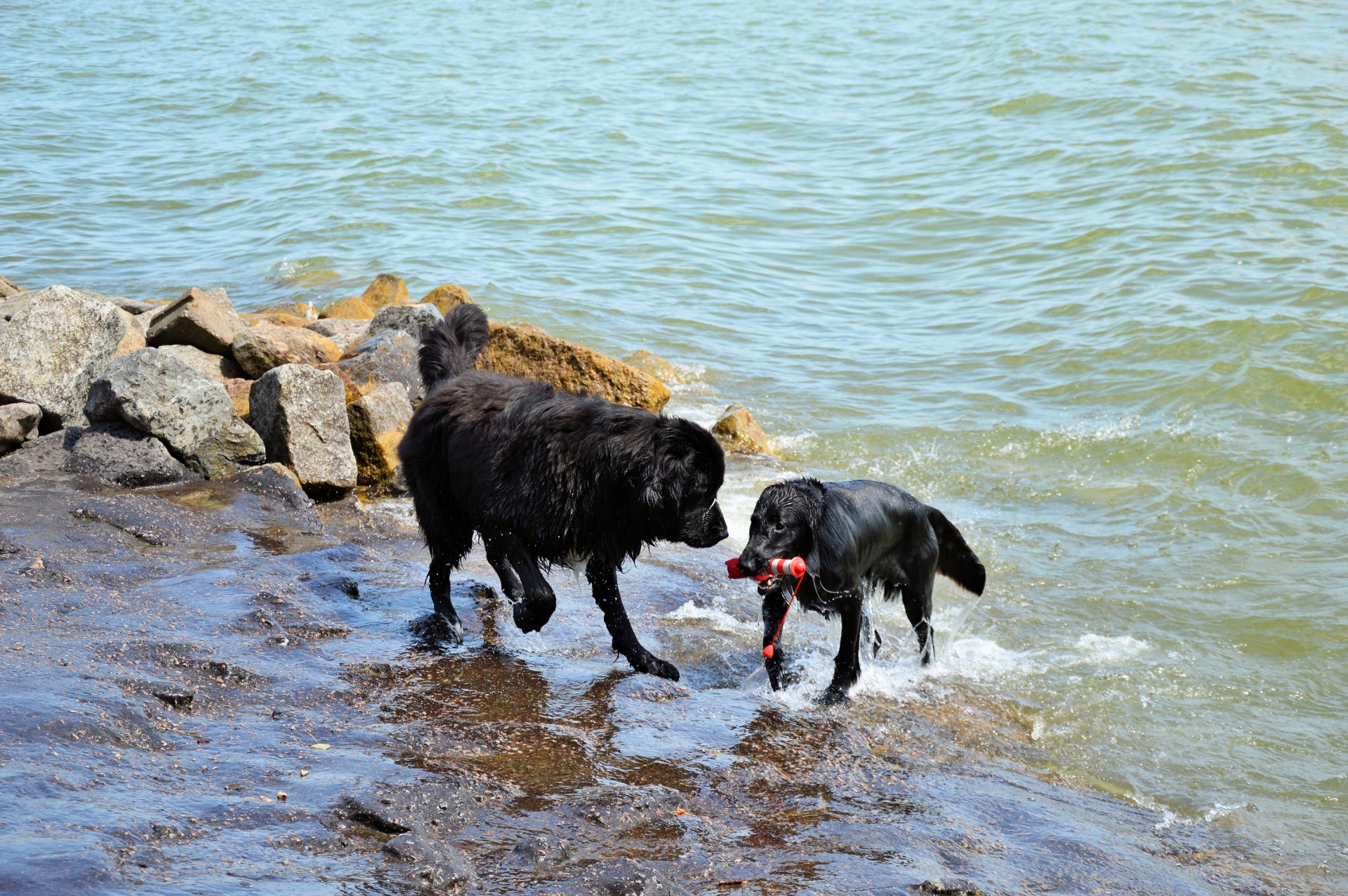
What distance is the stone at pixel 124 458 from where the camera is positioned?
714 centimetres

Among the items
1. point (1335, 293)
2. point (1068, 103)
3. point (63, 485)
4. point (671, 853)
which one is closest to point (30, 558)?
point (63, 485)

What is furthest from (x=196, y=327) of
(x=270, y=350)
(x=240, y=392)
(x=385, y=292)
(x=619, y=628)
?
(x=619, y=628)

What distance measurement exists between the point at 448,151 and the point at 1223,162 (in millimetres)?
12831

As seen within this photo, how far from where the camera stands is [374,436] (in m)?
8.11

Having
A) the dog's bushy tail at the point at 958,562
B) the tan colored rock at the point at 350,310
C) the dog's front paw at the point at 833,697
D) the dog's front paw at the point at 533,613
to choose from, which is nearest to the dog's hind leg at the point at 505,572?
the dog's front paw at the point at 533,613

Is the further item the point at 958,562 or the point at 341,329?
the point at 341,329


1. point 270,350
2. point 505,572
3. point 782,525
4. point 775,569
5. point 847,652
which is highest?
point 782,525

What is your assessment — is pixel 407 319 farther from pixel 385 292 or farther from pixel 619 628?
pixel 619 628

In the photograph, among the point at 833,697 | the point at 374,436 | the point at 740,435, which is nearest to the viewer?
the point at 833,697

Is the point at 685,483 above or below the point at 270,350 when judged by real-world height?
above

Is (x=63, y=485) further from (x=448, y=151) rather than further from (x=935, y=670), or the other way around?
(x=448, y=151)

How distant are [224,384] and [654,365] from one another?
13.9ft

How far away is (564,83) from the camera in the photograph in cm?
2511

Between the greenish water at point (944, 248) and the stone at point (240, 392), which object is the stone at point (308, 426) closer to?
the stone at point (240, 392)
